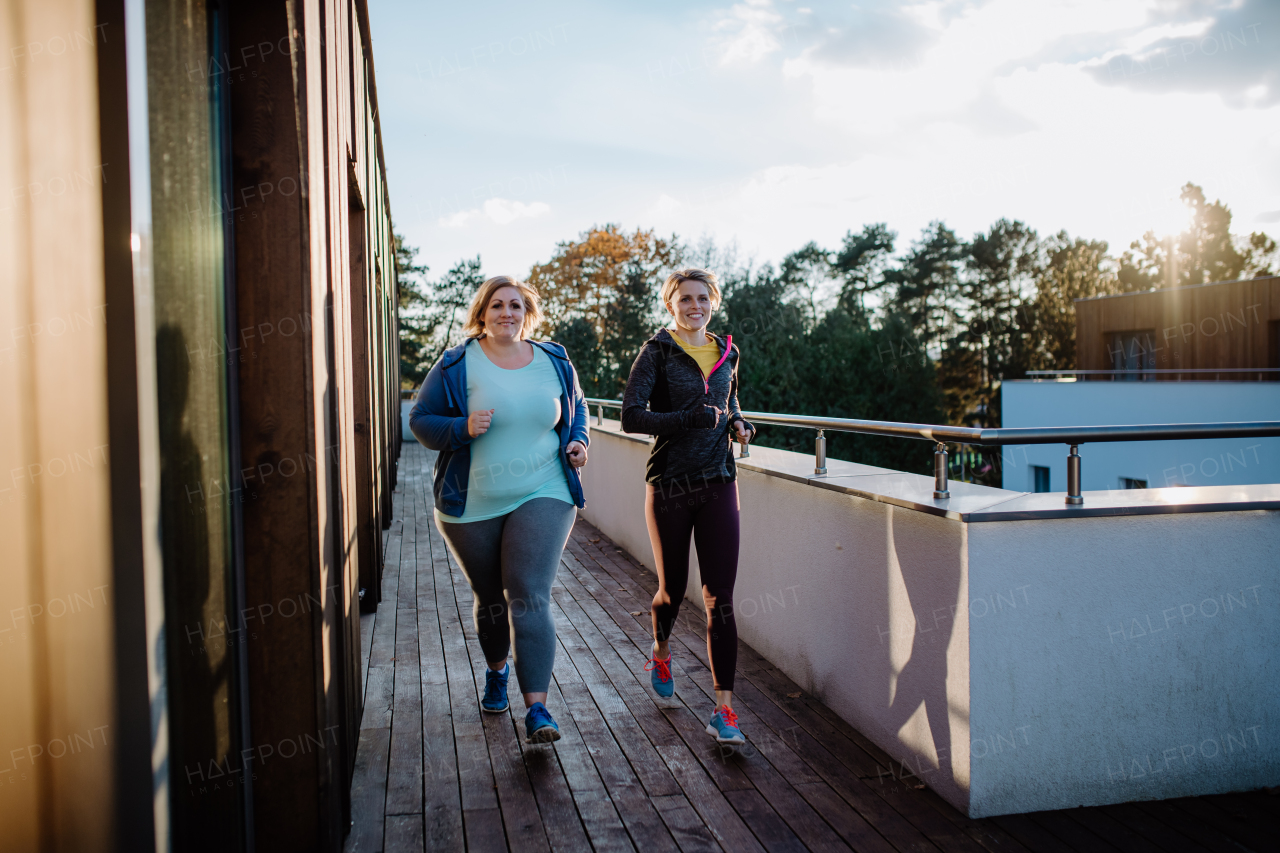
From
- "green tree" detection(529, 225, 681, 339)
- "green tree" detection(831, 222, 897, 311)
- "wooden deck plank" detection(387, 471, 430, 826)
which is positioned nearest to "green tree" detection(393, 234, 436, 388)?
"green tree" detection(529, 225, 681, 339)

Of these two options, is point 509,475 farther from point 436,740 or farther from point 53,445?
point 53,445

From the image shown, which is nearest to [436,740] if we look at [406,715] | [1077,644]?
[406,715]

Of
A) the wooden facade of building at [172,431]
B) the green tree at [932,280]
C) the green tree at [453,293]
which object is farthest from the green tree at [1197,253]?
the wooden facade of building at [172,431]

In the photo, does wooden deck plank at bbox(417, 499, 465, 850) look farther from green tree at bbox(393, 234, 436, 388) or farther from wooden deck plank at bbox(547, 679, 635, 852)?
green tree at bbox(393, 234, 436, 388)

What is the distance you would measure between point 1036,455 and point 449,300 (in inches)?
1224

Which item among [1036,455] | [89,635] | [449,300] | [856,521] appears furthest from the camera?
[449,300]

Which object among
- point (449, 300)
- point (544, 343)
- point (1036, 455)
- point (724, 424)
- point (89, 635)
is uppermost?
point (449, 300)

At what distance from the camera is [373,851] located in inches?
90.2

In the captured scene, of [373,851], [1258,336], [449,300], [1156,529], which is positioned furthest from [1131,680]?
[449,300]

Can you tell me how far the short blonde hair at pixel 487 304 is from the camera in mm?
3131

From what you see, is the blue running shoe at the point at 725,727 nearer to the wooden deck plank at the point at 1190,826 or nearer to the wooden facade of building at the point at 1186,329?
the wooden deck plank at the point at 1190,826

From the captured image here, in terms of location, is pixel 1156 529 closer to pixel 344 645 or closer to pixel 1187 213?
pixel 344 645

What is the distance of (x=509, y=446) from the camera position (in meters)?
2.96

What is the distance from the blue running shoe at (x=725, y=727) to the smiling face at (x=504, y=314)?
1.53 meters
